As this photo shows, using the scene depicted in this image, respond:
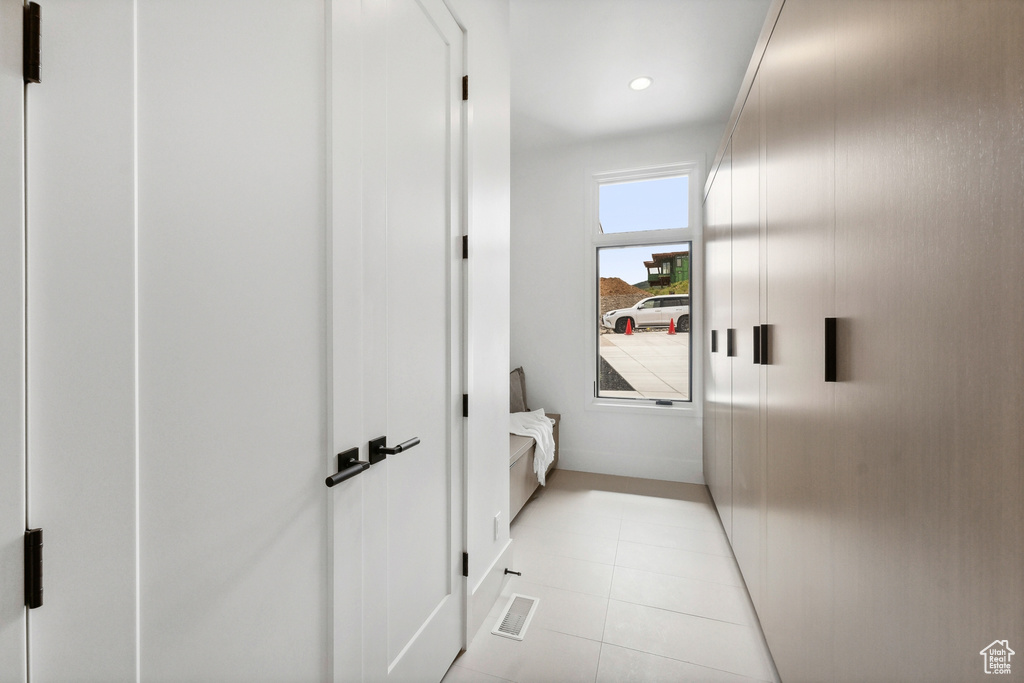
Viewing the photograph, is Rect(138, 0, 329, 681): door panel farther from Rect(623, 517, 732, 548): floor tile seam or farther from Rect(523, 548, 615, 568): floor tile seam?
Rect(623, 517, 732, 548): floor tile seam

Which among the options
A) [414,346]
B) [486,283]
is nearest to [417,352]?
[414,346]

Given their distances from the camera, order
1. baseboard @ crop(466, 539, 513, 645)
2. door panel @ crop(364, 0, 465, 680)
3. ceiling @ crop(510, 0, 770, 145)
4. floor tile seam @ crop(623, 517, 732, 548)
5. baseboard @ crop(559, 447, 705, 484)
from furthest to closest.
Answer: baseboard @ crop(559, 447, 705, 484)
floor tile seam @ crop(623, 517, 732, 548)
ceiling @ crop(510, 0, 770, 145)
baseboard @ crop(466, 539, 513, 645)
door panel @ crop(364, 0, 465, 680)

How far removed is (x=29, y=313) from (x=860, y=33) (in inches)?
59.8

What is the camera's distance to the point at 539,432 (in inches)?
129

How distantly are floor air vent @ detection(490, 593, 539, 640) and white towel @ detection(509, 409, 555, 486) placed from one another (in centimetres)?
117

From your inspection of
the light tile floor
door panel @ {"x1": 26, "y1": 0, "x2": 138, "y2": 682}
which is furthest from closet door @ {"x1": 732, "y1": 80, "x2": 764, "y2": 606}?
door panel @ {"x1": 26, "y1": 0, "x2": 138, "y2": 682}

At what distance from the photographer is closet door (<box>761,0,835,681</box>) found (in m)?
1.14

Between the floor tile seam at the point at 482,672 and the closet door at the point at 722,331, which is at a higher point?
the closet door at the point at 722,331

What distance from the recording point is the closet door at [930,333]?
1.91ft

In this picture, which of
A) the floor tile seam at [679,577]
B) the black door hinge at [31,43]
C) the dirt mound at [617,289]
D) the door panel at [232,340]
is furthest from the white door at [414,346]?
the dirt mound at [617,289]

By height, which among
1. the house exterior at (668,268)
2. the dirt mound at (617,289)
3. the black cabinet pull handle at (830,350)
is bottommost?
the black cabinet pull handle at (830,350)

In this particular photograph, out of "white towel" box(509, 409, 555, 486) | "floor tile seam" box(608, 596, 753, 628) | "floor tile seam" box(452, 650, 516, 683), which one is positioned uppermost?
"white towel" box(509, 409, 555, 486)

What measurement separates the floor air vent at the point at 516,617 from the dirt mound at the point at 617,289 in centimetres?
262

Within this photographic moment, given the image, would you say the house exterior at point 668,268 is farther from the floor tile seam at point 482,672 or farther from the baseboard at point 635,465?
the floor tile seam at point 482,672
